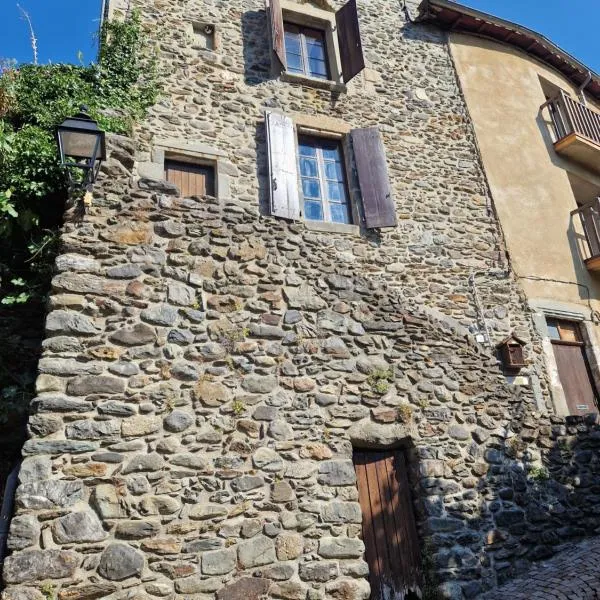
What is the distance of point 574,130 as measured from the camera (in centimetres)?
923

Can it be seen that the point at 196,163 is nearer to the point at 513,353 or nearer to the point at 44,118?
the point at 44,118

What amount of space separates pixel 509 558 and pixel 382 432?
1.61 m

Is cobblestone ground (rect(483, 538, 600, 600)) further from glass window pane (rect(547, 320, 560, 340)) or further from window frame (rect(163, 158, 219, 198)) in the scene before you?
window frame (rect(163, 158, 219, 198))

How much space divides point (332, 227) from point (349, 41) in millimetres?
3308

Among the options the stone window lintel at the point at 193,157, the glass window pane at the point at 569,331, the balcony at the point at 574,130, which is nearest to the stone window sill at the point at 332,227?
the stone window lintel at the point at 193,157

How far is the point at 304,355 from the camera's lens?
4645 mm

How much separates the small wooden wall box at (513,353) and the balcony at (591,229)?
8.49 ft

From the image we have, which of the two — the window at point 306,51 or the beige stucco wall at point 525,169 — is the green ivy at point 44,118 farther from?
the beige stucco wall at point 525,169

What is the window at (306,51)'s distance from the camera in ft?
27.6

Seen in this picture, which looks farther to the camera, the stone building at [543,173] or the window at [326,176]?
the stone building at [543,173]

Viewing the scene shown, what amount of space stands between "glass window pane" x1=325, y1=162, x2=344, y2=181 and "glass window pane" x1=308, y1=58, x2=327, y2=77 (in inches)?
66.8

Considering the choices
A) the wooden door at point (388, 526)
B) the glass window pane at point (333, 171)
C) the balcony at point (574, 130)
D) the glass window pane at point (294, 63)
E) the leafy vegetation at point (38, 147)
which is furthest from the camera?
the balcony at point (574, 130)

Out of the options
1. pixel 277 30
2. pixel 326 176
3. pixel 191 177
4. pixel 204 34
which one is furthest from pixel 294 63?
pixel 191 177

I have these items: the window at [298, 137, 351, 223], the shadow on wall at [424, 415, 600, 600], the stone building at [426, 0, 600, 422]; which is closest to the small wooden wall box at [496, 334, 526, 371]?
the stone building at [426, 0, 600, 422]
